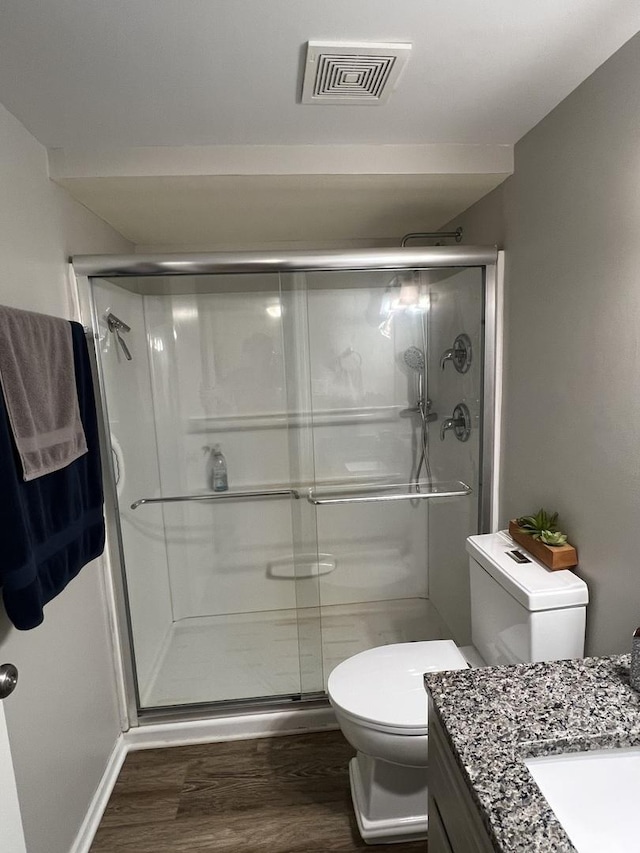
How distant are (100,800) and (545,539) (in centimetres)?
174

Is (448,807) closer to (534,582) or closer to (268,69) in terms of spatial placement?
(534,582)

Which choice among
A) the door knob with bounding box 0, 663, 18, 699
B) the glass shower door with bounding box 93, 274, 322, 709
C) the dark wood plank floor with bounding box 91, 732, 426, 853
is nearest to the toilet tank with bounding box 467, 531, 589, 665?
the dark wood plank floor with bounding box 91, 732, 426, 853

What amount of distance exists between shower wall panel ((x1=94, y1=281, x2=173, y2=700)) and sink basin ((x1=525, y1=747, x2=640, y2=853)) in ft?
5.48

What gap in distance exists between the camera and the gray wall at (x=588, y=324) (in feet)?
3.97

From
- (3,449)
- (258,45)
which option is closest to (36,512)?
(3,449)

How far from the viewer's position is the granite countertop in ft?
2.34

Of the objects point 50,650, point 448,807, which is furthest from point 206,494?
point 448,807

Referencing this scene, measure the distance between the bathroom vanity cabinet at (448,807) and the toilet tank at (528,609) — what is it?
505 millimetres

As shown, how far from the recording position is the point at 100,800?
1.71 metres

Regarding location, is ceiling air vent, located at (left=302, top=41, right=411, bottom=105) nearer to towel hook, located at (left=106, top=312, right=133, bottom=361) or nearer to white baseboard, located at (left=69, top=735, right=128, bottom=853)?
towel hook, located at (left=106, top=312, right=133, bottom=361)

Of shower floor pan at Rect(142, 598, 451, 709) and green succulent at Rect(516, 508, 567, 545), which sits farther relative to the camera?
shower floor pan at Rect(142, 598, 451, 709)

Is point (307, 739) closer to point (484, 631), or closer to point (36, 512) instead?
point (484, 631)

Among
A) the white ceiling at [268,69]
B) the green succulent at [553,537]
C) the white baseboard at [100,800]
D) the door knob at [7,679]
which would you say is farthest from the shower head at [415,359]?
the white baseboard at [100,800]

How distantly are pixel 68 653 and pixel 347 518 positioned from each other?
51.2 inches
